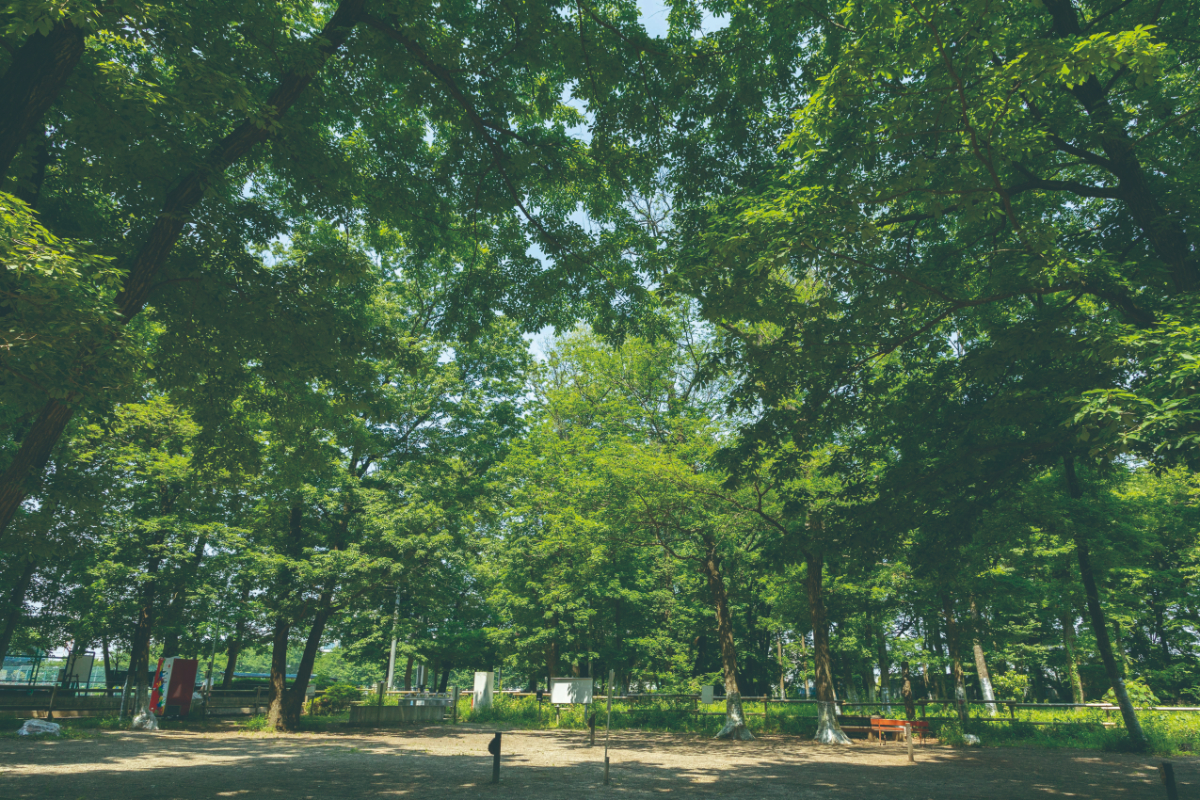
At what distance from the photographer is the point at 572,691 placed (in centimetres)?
1869

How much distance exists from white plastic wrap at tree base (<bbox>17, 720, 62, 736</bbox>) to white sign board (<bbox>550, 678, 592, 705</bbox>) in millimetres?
13404

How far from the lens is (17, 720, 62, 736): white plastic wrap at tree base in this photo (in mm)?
17156

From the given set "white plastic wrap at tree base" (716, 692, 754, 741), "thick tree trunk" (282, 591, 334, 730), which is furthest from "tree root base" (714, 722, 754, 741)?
"thick tree trunk" (282, 591, 334, 730)

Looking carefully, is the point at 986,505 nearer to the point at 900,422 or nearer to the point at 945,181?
the point at 900,422

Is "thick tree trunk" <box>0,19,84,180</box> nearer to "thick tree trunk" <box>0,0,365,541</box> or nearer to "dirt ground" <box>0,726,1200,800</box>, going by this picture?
"thick tree trunk" <box>0,0,365,541</box>

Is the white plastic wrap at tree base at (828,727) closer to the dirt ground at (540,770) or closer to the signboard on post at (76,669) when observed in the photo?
the dirt ground at (540,770)

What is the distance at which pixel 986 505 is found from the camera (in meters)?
10.0

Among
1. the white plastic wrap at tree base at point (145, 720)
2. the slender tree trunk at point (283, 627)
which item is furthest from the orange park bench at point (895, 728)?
the white plastic wrap at tree base at point (145, 720)

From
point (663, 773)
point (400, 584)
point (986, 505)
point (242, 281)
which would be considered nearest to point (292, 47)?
point (242, 281)

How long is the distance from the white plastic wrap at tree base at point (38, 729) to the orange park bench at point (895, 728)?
22705 millimetres

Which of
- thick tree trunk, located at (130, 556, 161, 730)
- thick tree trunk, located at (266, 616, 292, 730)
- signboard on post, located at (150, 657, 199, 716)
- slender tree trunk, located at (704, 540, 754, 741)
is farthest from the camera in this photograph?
signboard on post, located at (150, 657, 199, 716)

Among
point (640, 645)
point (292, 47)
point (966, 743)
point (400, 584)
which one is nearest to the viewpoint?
point (292, 47)

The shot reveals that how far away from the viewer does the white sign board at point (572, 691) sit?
18047 mm

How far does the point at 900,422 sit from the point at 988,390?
4.39 feet
